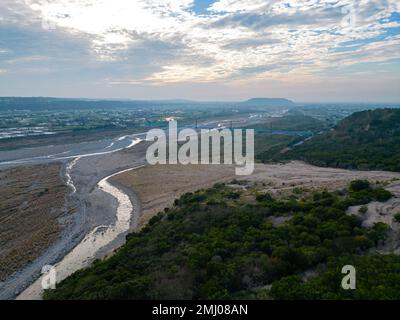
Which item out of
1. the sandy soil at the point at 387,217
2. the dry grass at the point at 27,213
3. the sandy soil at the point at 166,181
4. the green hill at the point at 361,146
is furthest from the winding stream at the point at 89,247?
the green hill at the point at 361,146

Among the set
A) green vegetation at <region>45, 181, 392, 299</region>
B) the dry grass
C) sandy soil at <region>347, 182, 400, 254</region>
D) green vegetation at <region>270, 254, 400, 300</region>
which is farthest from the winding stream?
sandy soil at <region>347, 182, 400, 254</region>

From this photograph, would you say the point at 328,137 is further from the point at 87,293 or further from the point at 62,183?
the point at 87,293

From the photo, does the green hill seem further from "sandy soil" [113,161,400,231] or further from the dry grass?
the dry grass

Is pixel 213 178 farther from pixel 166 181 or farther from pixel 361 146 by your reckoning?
pixel 361 146

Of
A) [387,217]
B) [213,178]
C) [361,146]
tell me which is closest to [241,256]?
[387,217]

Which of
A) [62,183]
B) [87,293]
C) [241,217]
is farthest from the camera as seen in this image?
[62,183]
